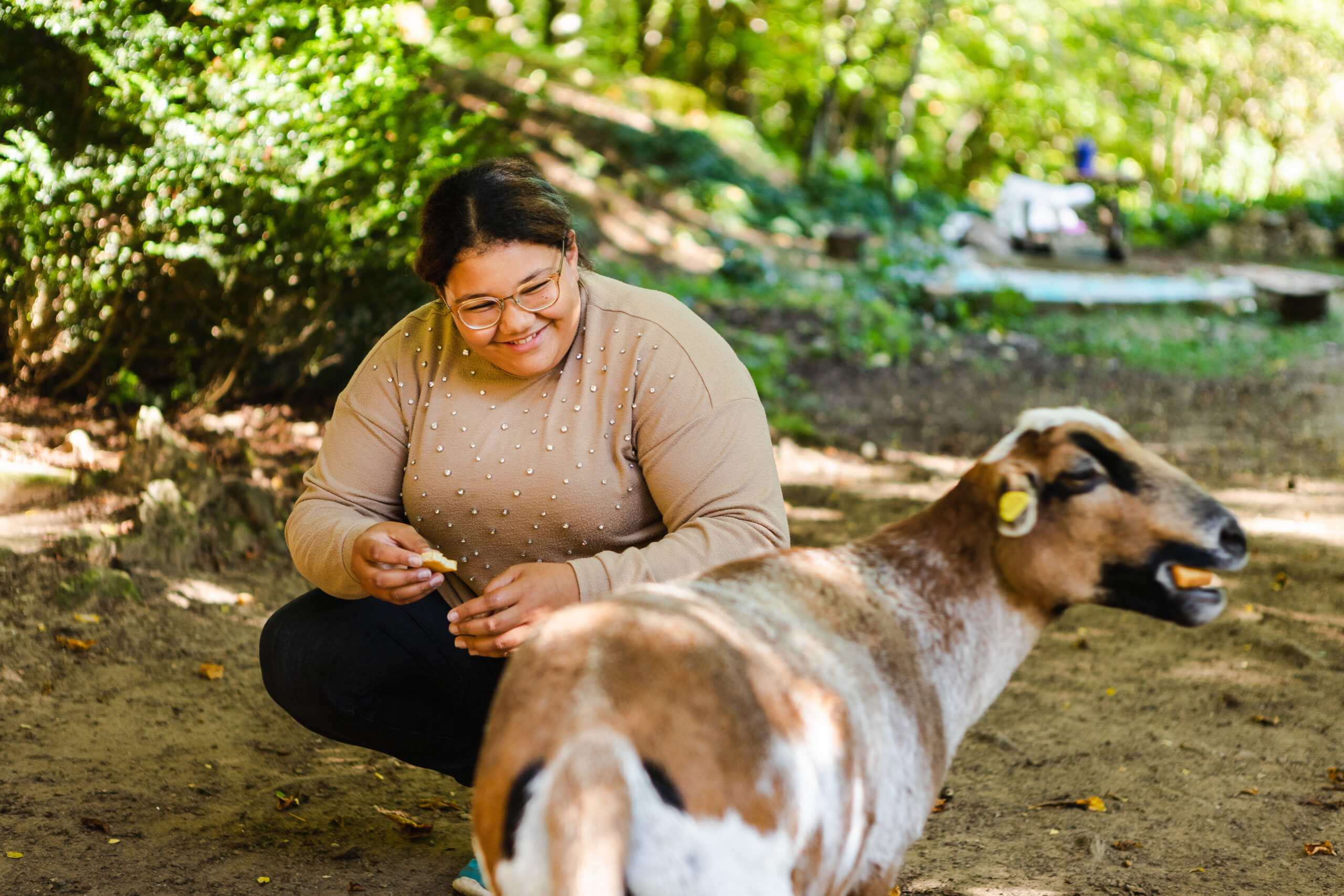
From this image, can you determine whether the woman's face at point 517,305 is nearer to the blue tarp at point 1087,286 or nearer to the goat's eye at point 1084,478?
the goat's eye at point 1084,478

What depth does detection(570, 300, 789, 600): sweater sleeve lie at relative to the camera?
2.63 meters

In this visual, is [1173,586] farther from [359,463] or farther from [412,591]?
[359,463]

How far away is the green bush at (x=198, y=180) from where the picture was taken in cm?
548

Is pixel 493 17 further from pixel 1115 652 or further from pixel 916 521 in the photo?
pixel 916 521

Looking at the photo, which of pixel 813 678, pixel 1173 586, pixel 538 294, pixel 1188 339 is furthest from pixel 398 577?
pixel 1188 339

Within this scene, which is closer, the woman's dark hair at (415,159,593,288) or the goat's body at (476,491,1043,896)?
the goat's body at (476,491,1043,896)

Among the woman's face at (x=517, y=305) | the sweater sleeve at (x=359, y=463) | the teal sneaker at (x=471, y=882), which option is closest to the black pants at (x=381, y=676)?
the sweater sleeve at (x=359, y=463)

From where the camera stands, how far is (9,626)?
4508mm

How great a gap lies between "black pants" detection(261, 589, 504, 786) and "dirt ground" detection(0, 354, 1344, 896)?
442 millimetres

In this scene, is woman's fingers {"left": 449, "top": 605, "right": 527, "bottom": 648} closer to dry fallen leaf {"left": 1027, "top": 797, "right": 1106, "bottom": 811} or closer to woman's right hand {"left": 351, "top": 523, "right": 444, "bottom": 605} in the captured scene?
woman's right hand {"left": 351, "top": 523, "right": 444, "bottom": 605}

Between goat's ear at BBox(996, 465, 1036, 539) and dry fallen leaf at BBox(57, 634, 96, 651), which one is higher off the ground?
goat's ear at BBox(996, 465, 1036, 539)

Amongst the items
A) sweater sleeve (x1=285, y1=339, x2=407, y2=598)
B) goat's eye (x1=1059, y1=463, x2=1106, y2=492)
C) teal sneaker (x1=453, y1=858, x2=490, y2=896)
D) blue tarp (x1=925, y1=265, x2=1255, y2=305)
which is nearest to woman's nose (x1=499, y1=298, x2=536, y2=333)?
sweater sleeve (x1=285, y1=339, x2=407, y2=598)

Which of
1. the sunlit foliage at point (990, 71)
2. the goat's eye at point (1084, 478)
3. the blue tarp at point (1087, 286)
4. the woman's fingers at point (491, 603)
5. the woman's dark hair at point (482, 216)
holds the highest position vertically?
the sunlit foliage at point (990, 71)

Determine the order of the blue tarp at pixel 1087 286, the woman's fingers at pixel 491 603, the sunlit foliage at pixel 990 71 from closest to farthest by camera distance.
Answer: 1. the woman's fingers at pixel 491 603
2. the blue tarp at pixel 1087 286
3. the sunlit foliage at pixel 990 71
